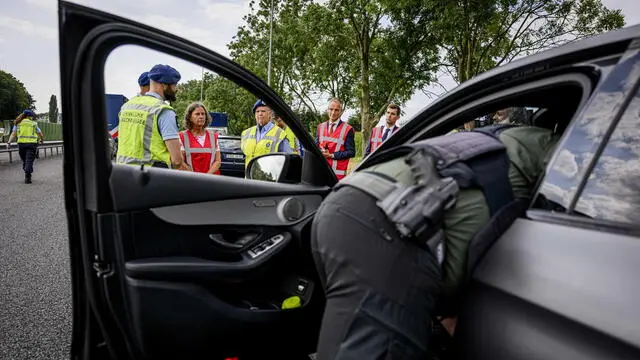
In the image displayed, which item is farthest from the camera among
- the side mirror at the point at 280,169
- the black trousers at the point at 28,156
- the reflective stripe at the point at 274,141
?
the black trousers at the point at 28,156

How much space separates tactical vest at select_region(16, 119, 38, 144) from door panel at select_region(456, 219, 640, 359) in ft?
41.4

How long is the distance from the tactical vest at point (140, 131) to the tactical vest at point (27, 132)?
9.13 meters

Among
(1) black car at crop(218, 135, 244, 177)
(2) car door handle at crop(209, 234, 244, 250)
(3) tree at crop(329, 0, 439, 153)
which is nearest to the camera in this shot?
(2) car door handle at crop(209, 234, 244, 250)

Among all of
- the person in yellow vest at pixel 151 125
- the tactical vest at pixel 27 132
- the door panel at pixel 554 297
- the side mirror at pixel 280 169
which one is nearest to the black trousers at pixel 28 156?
the tactical vest at pixel 27 132

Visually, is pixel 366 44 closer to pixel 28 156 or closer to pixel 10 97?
pixel 28 156

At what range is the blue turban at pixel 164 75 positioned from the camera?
3592 millimetres

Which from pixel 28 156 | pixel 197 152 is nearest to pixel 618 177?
pixel 197 152

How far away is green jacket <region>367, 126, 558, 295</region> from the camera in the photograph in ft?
3.79

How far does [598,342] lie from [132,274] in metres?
1.37

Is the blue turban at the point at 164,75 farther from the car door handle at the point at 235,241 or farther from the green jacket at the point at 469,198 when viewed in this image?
the green jacket at the point at 469,198

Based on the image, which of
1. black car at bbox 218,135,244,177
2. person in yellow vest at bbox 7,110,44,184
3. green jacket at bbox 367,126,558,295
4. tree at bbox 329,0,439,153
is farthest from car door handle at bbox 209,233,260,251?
tree at bbox 329,0,439,153

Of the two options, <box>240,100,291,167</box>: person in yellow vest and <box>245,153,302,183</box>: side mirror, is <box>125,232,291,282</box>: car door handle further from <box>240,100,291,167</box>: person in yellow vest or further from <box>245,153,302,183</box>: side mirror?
<box>240,100,291,167</box>: person in yellow vest

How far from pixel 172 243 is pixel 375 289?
88 centimetres

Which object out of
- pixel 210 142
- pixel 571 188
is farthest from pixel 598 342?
pixel 210 142
